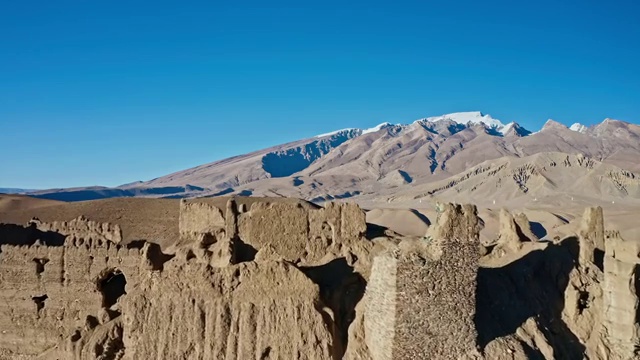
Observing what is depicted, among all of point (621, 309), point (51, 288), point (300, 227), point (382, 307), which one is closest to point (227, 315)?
point (382, 307)

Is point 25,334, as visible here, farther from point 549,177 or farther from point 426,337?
point 549,177

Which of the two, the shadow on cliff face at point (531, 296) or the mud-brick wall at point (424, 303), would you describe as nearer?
the mud-brick wall at point (424, 303)

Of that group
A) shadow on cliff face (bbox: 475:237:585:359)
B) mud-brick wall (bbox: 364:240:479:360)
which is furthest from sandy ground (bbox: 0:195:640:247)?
mud-brick wall (bbox: 364:240:479:360)

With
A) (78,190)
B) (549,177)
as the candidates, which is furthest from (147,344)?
(78,190)

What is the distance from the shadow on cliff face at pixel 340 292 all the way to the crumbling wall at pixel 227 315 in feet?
1.27

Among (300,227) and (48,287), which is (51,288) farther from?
(300,227)

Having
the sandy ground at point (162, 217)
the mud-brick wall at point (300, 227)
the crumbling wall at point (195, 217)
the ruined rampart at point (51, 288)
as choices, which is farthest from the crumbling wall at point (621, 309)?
the sandy ground at point (162, 217)

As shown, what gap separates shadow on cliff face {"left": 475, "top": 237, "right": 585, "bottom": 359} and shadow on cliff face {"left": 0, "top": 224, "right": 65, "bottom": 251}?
21.1 metres

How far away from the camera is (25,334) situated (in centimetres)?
1773

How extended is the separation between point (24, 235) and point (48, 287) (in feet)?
42.0

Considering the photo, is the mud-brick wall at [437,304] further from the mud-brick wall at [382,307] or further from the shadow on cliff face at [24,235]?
the shadow on cliff face at [24,235]

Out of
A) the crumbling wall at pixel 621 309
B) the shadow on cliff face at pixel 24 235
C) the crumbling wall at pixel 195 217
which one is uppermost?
the crumbling wall at pixel 195 217

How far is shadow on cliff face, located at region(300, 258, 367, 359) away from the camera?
40.1 ft

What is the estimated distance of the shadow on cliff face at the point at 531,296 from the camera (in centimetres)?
1307
